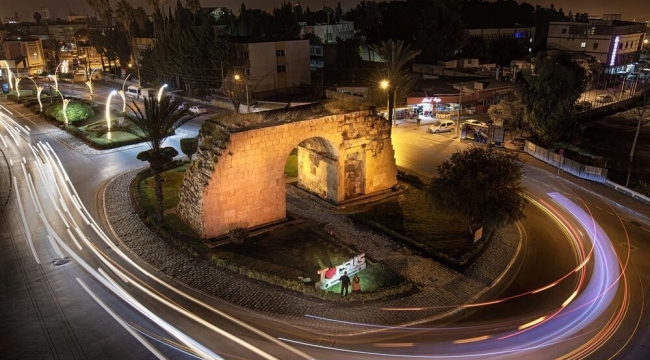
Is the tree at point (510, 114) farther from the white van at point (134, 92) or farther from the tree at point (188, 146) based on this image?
the white van at point (134, 92)

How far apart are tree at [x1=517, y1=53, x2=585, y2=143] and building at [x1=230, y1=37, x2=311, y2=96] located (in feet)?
125

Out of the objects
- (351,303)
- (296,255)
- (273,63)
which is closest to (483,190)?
(351,303)

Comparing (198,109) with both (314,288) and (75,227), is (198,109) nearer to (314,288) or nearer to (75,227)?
(75,227)

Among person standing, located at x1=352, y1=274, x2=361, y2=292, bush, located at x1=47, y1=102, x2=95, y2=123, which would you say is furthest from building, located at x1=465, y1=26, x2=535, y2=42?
person standing, located at x1=352, y1=274, x2=361, y2=292

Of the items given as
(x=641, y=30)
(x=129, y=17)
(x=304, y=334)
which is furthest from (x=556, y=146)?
(x=129, y=17)

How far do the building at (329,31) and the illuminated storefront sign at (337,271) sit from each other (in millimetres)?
95805

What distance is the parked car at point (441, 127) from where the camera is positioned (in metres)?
48.5

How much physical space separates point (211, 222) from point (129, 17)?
248 feet

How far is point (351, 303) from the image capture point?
19.7 metres

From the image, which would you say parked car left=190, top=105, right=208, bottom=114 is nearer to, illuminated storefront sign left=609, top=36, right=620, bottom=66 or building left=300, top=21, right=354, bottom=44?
building left=300, top=21, right=354, bottom=44

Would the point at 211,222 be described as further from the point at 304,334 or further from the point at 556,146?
the point at 556,146

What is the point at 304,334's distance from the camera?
17.7m

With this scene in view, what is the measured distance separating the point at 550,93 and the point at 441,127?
11.4 meters

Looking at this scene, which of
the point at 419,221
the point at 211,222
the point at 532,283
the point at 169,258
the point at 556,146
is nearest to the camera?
the point at 532,283
